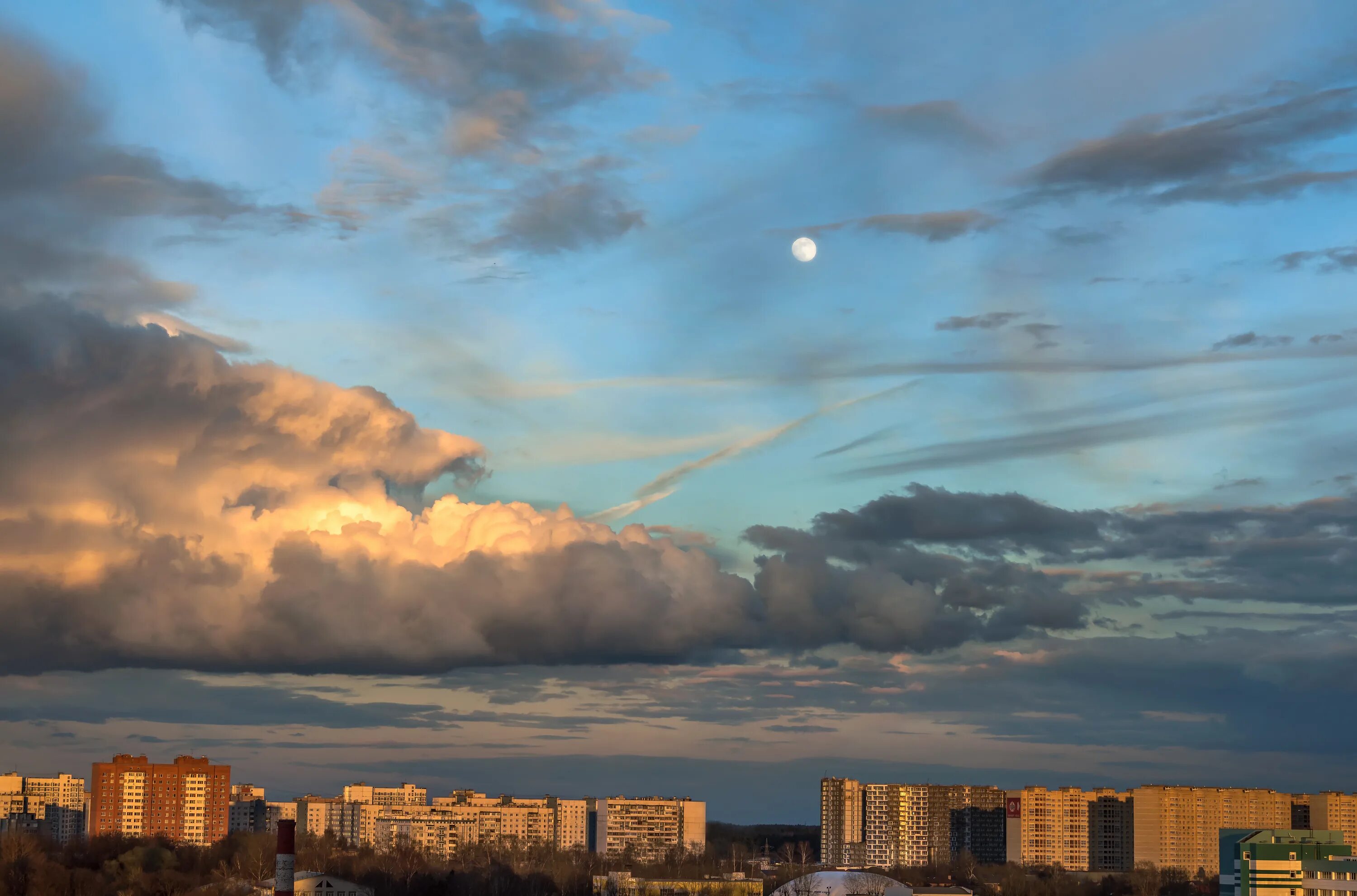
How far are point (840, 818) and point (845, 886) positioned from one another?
78.7m

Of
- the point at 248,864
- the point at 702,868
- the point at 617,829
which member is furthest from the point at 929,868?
the point at 248,864

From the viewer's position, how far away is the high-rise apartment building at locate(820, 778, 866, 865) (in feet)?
597

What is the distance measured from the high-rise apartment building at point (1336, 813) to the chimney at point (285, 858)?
114 meters

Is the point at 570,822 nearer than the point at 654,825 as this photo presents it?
No

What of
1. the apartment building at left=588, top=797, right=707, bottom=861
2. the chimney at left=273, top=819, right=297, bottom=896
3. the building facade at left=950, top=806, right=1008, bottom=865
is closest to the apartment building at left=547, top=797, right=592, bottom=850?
the apartment building at left=588, top=797, right=707, bottom=861

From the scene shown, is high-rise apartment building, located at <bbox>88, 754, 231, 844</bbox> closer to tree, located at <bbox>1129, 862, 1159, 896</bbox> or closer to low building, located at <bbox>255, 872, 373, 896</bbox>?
low building, located at <bbox>255, 872, 373, 896</bbox>

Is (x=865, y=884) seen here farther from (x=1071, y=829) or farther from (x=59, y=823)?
(x=59, y=823)

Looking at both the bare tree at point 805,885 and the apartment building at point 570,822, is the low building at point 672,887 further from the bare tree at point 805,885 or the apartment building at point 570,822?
the apartment building at point 570,822

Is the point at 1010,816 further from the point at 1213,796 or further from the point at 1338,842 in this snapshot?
the point at 1338,842

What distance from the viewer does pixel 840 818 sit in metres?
185

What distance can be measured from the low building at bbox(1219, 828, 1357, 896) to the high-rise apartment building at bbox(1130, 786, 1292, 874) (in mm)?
58860

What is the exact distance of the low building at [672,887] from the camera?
10494 cm

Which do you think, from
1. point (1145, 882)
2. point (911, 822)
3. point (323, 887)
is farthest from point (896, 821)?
point (323, 887)

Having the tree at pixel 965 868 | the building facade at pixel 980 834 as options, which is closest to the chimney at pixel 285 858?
the tree at pixel 965 868
